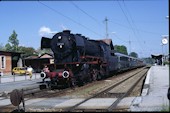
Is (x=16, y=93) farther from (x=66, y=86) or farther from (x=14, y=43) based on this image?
(x=14, y=43)

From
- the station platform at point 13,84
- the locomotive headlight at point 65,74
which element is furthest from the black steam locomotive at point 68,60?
the station platform at point 13,84

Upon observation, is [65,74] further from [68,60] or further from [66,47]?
[66,47]

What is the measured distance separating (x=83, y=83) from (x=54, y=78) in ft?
9.62

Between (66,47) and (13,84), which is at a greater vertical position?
(66,47)

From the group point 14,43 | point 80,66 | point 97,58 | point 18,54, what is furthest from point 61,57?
point 14,43

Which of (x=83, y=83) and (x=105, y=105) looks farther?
(x=83, y=83)

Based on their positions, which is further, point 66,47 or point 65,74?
point 66,47

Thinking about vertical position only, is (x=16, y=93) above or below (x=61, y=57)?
below

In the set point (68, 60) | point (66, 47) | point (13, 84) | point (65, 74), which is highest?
point (66, 47)

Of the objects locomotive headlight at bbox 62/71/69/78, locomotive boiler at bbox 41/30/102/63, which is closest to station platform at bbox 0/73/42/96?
locomotive headlight at bbox 62/71/69/78

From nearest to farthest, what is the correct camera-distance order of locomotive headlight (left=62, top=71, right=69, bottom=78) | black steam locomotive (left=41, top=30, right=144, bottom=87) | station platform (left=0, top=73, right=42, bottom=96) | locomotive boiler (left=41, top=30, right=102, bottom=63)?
locomotive headlight (left=62, top=71, right=69, bottom=78)
black steam locomotive (left=41, top=30, right=144, bottom=87)
locomotive boiler (left=41, top=30, right=102, bottom=63)
station platform (left=0, top=73, right=42, bottom=96)

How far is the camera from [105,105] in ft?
41.7

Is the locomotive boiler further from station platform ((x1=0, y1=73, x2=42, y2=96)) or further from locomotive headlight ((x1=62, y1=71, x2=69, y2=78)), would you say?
station platform ((x1=0, y1=73, x2=42, y2=96))

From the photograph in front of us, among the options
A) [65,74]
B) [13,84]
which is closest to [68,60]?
[65,74]
